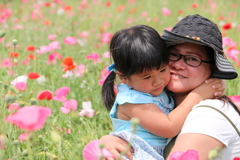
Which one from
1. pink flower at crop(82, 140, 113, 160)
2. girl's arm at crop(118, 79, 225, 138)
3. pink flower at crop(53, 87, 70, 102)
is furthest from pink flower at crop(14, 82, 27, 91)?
pink flower at crop(82, 140, 113, 160)

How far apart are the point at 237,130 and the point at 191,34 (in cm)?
39

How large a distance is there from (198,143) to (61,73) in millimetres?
1470

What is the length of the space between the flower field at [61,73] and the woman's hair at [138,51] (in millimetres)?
317

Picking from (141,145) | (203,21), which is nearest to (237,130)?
(141,145)

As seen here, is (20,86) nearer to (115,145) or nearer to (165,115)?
(115,145)

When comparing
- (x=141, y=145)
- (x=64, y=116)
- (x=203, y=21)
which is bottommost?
(x=64, y=116)

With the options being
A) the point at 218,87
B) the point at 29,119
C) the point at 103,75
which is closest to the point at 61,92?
the point at 103,75

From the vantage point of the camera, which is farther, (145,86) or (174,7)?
(174,7)

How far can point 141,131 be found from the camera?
4.97 ft

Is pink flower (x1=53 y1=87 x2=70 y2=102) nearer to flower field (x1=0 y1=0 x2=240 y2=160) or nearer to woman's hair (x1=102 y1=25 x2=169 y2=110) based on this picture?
flower field (x1=0 y1=0 x2=240 y2=160)

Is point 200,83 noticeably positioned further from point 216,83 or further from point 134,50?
point 134,50

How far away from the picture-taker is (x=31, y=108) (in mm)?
785

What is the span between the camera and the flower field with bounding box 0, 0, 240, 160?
53.4 inches

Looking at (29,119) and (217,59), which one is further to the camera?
(217,59)
